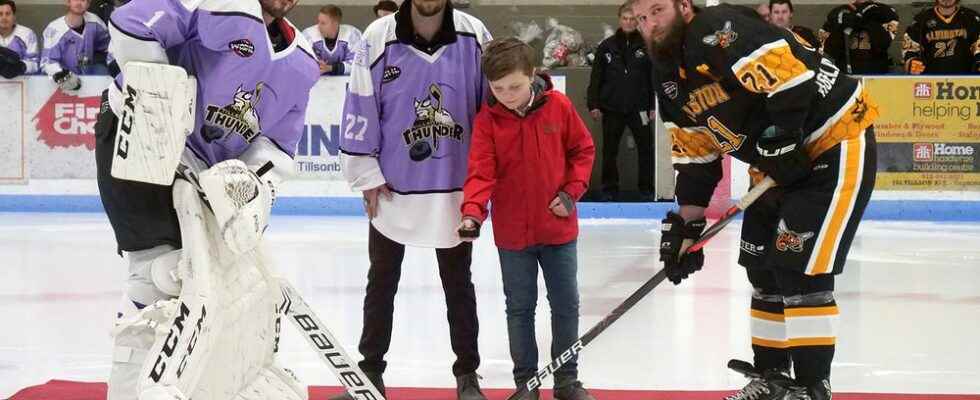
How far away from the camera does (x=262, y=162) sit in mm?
2594

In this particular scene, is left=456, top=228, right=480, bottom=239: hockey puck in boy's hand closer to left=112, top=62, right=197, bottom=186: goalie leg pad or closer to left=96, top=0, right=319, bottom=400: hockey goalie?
left=96, top=0, right=319, bottom=400: hockey goalie

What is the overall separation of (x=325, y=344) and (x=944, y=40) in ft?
23.6

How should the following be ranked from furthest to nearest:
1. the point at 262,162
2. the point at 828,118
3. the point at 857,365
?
the point at 857,365 → the point at 828,118 → the point at 262,162

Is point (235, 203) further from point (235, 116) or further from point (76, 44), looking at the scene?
point (76, 44)

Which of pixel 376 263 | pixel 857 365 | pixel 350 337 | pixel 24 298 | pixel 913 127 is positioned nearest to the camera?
pixel 376 263

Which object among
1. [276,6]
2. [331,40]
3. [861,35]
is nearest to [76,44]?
[331,40]

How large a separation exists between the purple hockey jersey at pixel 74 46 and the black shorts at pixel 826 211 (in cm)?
611

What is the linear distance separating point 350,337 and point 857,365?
1.56 meters

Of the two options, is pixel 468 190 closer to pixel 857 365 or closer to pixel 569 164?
pixel 569 164

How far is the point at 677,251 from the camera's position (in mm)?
2969

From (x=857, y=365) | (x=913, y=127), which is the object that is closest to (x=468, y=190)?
(x=857, y=365)

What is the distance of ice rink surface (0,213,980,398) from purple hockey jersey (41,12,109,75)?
1.63m

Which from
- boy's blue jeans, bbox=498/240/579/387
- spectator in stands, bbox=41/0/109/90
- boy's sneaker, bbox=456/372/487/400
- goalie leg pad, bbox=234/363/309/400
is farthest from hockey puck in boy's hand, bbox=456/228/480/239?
spectator in stands, bbox=41/0/109/90

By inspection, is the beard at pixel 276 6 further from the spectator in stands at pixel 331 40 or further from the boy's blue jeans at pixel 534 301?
the spectator in stands at pixel 331 40
